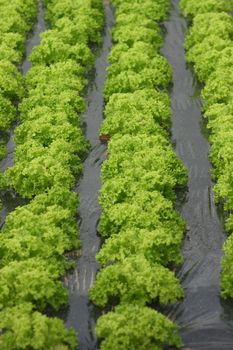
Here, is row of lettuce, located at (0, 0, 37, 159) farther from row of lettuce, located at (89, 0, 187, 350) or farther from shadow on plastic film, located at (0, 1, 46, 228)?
row of lettuce, located at (89, 0, 187, 350)

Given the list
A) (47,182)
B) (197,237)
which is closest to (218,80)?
(197,237)

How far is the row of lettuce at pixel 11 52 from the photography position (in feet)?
52.3

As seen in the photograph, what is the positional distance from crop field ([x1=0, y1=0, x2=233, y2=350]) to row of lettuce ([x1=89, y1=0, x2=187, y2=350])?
1.3 inches

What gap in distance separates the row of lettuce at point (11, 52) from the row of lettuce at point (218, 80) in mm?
5493

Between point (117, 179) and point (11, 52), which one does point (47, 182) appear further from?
point (11, 52)

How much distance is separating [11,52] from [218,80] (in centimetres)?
663

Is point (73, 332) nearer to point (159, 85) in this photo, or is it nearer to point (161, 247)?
point (161, 247)

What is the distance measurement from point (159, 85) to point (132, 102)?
2.13 metres

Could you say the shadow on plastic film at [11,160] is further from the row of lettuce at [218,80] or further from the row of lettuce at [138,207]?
the row of lettuce at [218,80]

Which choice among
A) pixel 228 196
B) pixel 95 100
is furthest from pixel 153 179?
pixel 95 100

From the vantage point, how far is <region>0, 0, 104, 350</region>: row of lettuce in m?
10.1

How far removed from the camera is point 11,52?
58.8ft

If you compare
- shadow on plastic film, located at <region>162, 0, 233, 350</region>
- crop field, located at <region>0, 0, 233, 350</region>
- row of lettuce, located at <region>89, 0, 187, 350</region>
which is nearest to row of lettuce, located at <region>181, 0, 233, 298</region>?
crop field, located at <region>0, 0, 233, 350</region>

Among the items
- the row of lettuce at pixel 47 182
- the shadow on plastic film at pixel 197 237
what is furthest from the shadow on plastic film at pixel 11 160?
the shadow on plastic film at pixel 197 237
